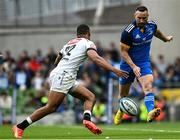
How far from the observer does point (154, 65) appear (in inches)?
1307

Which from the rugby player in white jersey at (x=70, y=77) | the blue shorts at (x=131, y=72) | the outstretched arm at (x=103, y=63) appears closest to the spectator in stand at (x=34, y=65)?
the blue shorts at (x=131, y=72)

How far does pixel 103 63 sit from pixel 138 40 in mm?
2221

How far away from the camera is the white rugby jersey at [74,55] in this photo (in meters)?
17.4

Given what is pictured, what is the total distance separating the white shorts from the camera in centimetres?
1739

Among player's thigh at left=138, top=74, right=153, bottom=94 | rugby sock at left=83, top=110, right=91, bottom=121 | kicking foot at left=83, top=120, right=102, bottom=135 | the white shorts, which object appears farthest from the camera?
player's thigh at left=138, top=74, right=153, bottom=94

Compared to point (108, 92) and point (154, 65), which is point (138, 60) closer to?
point (108, 92)

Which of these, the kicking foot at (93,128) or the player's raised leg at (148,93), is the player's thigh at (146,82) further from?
the kicking foot at (93,128)

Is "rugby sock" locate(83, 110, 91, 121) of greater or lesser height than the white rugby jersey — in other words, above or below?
below

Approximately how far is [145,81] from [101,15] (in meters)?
19.8

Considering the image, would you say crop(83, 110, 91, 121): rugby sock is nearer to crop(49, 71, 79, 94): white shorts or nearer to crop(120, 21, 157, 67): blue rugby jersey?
crop(49, 71, 79, 94): white shorts

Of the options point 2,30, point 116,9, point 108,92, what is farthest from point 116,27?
point 108,92

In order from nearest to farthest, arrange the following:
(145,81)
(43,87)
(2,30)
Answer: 1. (145,81)
2. (43,87)
3. (2,30)

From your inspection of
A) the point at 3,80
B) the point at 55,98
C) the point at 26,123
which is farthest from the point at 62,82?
the point at 3,80

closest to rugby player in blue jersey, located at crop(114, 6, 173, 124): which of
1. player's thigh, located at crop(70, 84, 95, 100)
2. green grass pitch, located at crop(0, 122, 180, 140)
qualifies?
green grass pitch, located at crop(0, 122, 180, 140)
